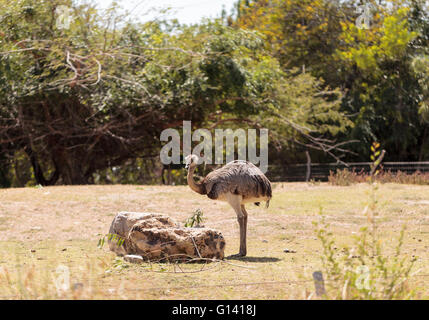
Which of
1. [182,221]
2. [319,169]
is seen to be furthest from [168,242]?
[319,169]

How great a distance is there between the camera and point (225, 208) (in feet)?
46.7

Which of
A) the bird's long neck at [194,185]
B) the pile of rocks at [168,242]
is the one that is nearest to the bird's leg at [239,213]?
A: the bird's long neck at [194,185]

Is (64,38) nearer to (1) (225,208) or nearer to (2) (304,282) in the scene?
(1) (225,208)

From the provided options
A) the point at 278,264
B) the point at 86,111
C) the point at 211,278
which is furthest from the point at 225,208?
the point at 86,111

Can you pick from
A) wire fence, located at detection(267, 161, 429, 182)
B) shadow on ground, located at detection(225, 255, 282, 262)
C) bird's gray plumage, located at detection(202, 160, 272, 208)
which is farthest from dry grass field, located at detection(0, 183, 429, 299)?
wire fence, located at detection(267, 161, 429, 182)

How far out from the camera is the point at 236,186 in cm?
864

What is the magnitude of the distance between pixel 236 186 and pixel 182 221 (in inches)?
135

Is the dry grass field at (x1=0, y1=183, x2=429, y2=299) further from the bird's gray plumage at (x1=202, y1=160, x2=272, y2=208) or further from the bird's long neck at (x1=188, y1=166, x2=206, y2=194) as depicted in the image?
the bird's long neck at (x1=188, y1=166, x2=206, y2=194)

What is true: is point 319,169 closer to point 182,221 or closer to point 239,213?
point 182,221

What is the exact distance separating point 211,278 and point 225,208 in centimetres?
708

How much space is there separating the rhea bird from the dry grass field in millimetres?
803

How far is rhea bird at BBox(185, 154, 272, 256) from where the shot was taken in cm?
866

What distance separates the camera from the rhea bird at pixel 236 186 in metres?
8.66

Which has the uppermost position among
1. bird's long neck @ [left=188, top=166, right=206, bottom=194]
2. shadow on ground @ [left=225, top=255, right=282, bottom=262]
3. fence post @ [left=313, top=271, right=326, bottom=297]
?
bird's long neck @ [left=188, top=166, right=206, bottom=194]
